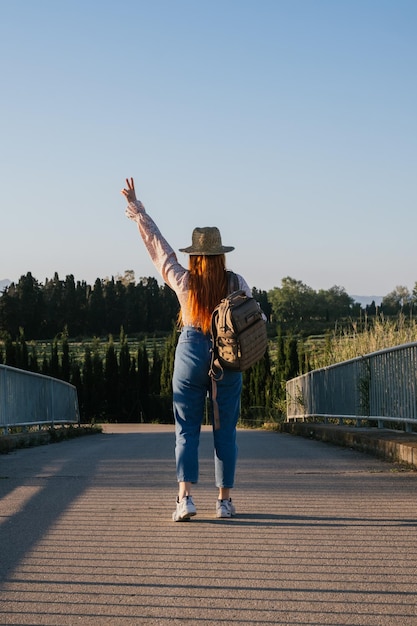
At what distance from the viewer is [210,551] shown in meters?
5.52

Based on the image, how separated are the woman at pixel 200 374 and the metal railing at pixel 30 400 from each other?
322 inches

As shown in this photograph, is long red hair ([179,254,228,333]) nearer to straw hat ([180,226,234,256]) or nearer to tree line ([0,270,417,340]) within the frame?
straw hat ([180,226,234,256])

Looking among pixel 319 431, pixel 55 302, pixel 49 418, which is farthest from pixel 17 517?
pixel 55 302

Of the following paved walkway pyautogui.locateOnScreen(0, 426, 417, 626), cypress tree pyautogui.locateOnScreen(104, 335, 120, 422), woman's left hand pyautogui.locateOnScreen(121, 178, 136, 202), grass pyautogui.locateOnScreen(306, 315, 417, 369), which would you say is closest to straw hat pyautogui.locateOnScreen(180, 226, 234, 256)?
woman's left hand pyautogui.locateOnScreen(121, 178, 136, 202)

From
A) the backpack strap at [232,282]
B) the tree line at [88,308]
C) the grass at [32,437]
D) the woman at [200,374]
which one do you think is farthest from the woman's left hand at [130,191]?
the tree line at [88,308]

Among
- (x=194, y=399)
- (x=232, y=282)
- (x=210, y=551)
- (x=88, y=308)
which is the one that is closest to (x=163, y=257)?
(x=232, y=282)

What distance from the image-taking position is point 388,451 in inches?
440

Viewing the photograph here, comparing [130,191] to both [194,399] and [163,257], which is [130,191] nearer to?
[163,257]

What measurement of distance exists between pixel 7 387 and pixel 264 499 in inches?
328

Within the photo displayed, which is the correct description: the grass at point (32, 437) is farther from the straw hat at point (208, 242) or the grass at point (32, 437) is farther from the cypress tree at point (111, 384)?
the cypress tree at point (111, 384)

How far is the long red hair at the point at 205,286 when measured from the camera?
22.6 ft

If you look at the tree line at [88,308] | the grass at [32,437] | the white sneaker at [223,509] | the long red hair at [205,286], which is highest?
the tree line at [88,308]

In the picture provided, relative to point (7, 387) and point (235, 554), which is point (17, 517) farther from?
point (7, 387)

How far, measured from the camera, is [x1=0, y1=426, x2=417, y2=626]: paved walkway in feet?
13.9
